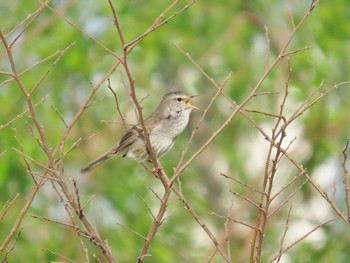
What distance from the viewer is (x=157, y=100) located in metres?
12.3

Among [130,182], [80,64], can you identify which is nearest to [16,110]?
[80,64]

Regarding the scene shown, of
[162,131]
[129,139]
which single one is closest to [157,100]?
[129,139]

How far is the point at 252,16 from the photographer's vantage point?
11.3 m

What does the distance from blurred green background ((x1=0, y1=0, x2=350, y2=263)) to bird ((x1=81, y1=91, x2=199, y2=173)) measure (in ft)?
2.23

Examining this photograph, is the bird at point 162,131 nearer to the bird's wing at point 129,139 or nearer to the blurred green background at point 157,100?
the bird's wing at point 129,139

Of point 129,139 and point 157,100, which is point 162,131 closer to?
point 129,139

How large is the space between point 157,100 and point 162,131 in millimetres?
4446

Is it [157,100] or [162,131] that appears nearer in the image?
[162,131]

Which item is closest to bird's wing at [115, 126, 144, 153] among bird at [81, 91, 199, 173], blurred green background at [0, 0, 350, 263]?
bird at [81, 91, 199, 173]

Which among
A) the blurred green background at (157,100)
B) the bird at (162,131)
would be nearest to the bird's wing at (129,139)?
the bird at (162,131)

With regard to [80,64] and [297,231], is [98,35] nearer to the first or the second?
[80,64]

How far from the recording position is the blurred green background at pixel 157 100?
372 inches

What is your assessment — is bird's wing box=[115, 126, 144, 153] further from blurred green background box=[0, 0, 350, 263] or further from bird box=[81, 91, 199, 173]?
blurred green background box=[0, 0, 350, 263]

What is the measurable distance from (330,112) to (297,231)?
3016 mm
